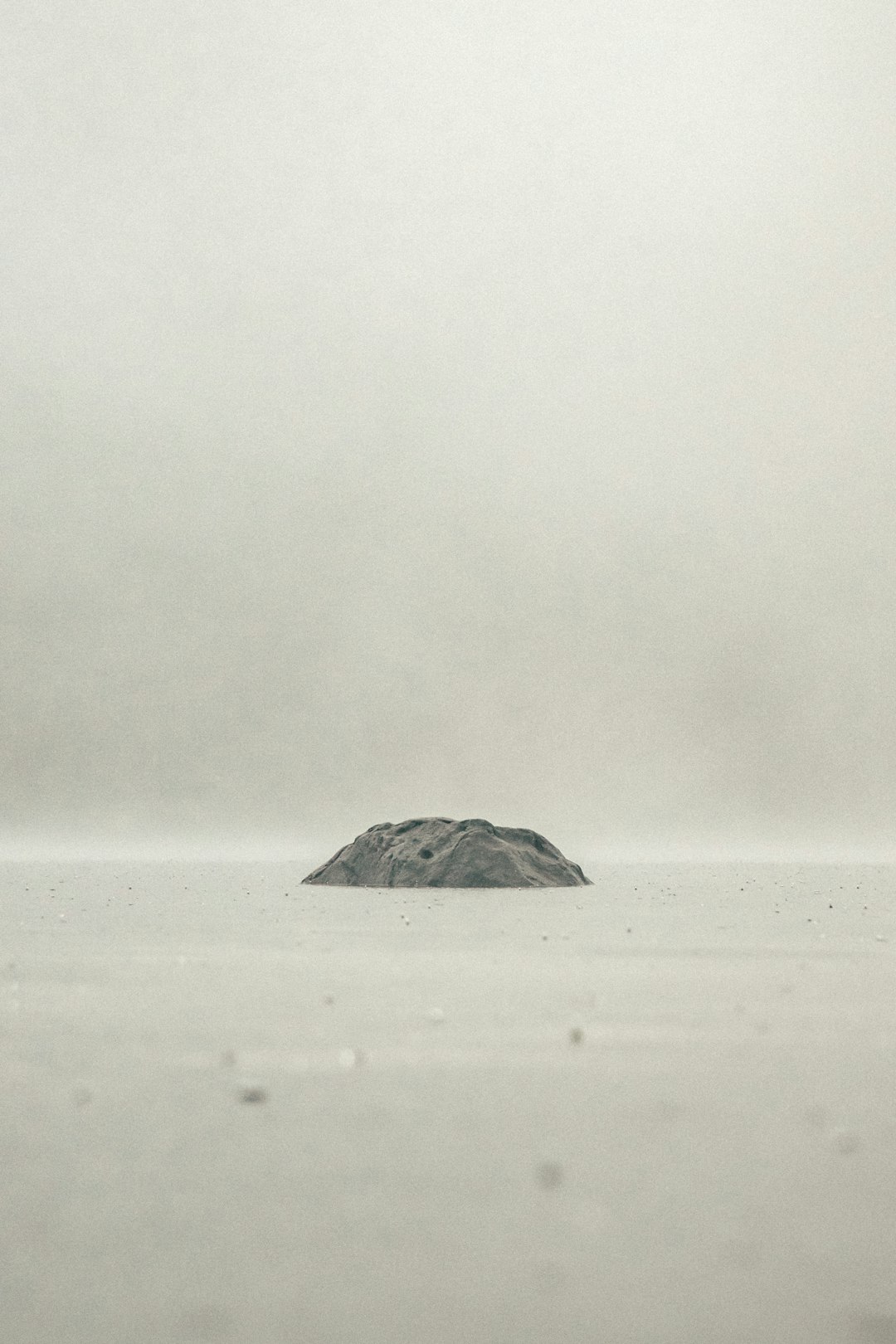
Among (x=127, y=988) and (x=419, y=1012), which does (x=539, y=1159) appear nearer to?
(x=419, y=1012)

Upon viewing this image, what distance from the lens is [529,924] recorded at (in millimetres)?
5824

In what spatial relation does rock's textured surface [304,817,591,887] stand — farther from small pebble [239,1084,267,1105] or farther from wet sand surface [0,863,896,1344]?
small pebble [239,1084,267,1105]

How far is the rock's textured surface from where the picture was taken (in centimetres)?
915

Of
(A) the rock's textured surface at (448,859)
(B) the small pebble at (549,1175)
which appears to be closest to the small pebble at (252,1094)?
(B) the small pebble at (549,1175)

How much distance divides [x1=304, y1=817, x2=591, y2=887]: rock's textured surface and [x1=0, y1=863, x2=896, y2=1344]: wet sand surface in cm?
489

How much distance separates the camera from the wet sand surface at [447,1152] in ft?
4.56

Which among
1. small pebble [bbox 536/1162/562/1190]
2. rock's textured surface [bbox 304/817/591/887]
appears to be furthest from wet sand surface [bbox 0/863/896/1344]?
rock's textured surface [bbox 304/817/591/887]

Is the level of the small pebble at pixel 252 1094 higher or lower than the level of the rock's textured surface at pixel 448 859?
lower

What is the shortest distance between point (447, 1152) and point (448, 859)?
24.1 ft

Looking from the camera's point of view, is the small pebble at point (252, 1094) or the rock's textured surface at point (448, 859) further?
the rock's textured surface at point (448, 859)

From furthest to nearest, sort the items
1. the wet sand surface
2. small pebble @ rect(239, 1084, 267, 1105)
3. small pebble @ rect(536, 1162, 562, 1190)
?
small pebble @ rect(239, 1084, 267, 1105), small pebble @ rect(536, 1162, 562, 1190), the wet sand surface

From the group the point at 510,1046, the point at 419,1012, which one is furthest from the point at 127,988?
the point at 510,1046

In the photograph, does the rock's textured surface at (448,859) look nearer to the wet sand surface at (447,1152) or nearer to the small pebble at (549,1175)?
the wet sand surface at (447,1152)

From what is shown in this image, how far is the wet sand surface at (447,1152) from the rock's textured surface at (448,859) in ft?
16.0
